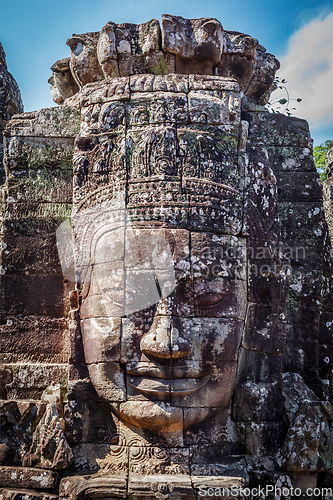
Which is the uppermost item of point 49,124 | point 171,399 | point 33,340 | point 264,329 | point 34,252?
point 49,124

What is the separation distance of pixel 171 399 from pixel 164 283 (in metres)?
1.07

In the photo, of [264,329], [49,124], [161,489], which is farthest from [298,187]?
[161,489]

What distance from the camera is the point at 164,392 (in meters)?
4.68

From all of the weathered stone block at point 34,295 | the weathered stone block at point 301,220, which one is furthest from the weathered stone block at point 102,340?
the weathered stone block at point 301,220

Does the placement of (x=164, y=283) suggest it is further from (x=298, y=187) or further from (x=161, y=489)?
(x=298, y=187)

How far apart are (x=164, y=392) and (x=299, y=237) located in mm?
2375

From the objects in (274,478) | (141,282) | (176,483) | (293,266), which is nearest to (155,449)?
(176,483)

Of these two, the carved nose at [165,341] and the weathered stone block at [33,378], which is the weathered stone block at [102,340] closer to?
the carved nose at [165,341]

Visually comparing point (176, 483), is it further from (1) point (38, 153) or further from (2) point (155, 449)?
(1) point (38, 153)

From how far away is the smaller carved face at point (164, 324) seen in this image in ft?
15.5

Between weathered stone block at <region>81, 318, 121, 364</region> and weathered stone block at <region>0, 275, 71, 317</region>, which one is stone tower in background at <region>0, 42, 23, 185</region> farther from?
weathered stone block at <region>81, 318, 121, 364</region>

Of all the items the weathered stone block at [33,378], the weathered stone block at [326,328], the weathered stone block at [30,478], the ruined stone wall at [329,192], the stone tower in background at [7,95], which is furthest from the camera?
the stone tower in background at [7,95]

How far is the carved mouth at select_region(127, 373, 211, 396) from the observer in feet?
15.4

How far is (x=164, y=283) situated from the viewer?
4887mm
